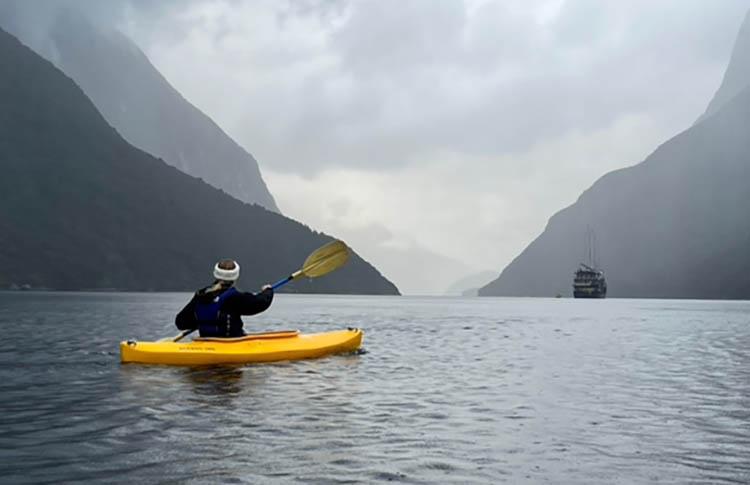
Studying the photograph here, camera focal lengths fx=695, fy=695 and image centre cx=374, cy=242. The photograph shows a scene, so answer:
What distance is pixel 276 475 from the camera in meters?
8.80

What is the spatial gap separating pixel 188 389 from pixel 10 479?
7.89m

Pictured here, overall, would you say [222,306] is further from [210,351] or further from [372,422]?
[372,422]

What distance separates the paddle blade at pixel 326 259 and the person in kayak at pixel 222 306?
17.4ft

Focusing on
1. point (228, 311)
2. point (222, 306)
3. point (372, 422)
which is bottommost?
point (372, 422)

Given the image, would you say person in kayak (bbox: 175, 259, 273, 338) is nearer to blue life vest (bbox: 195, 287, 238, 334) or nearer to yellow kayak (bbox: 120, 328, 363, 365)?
blue life vest (bbox: 195, 287, 238, 334)

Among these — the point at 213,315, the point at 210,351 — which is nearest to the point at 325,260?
the point at 213,315

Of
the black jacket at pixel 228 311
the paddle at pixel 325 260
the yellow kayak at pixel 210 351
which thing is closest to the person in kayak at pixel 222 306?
the black jacket at pixel 228 311

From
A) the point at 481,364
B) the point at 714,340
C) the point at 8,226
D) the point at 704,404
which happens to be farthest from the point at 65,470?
the point at 8,226

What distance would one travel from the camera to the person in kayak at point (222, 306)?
65.0 feet

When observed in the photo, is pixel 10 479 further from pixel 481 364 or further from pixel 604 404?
pixel 481 364

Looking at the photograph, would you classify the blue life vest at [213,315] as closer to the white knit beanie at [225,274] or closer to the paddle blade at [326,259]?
the white knit beanie at [225,274]

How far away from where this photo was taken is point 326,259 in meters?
26.9

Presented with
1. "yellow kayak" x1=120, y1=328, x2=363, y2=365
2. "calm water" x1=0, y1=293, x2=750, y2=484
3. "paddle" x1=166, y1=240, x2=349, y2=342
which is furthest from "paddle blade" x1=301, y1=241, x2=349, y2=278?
"yellow kayak" x1=120, y1=328, x2=363, y2=365

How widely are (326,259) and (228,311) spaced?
7.08 m
